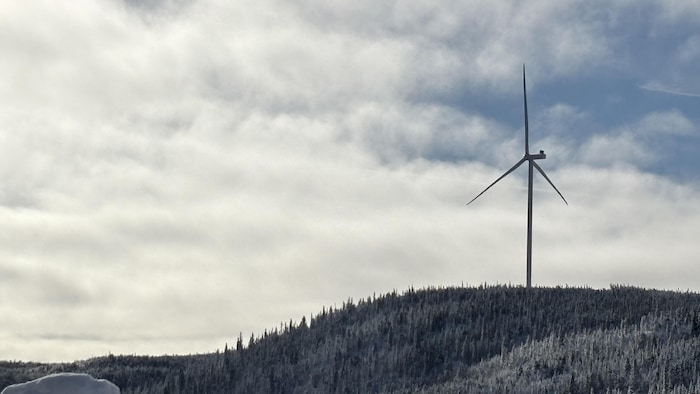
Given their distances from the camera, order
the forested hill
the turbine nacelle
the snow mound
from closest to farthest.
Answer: the forested hill
the snow mound
the turbine nacelle

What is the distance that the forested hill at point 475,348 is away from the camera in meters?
21.5

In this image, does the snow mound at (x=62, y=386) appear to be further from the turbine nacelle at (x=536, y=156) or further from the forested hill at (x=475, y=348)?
the turbine nacelle at (x=536, y=156)

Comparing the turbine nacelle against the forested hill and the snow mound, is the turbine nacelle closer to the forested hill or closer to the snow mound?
the forested hill

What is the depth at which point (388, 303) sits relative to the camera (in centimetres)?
4272

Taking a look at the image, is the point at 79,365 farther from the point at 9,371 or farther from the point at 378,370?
the point at 378,370

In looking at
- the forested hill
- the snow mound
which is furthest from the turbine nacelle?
the snow mound

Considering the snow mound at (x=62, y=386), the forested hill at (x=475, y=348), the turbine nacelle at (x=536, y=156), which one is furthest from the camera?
the turbine nacelle at (x=536, y=156)

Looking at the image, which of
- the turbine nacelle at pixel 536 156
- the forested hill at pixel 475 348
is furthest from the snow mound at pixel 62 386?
the turbine nacelle at pixel 536 156

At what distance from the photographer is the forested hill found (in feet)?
70.4

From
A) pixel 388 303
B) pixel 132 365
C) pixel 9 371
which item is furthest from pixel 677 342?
pixel 9 371

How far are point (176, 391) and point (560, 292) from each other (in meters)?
17.7

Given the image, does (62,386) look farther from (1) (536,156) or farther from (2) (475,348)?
(1) (536,156)

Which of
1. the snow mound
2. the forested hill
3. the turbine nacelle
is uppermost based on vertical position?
the turbine nacelle

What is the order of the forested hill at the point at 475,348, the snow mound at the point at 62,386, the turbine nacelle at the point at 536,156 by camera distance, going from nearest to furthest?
the forested hill at the point at 475,348
the snow mound at the point at 62,386
the turbine nacelle at the point at 536,156
